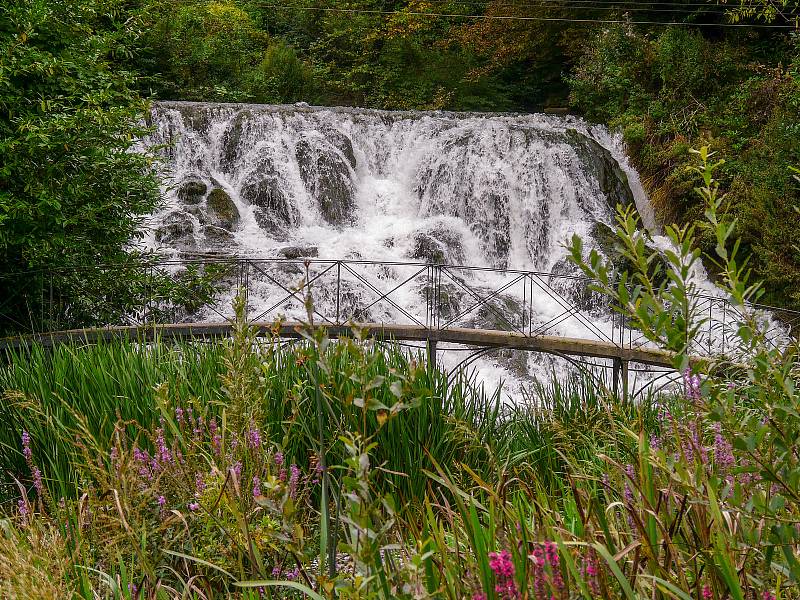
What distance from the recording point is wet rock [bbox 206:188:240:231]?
13750 mm

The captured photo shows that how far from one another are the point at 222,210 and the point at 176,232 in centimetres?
116

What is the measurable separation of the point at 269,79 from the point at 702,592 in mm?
20822

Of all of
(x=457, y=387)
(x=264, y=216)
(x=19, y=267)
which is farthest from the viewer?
(x=264, y=216)

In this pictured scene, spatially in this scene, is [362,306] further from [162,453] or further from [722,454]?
[722,454]

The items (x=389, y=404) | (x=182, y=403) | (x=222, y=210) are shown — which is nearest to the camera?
(x=182, y=403)

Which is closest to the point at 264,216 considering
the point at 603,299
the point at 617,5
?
the point at 603,299

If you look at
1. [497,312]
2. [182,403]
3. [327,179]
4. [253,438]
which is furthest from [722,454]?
[327,179]

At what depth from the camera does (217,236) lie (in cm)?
1320

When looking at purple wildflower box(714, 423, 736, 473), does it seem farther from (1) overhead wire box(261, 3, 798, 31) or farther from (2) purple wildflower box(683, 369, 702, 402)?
(1) overhead wire box(261, 3, 798, 31)

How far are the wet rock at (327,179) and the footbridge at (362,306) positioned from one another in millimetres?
1894

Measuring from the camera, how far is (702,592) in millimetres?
1780

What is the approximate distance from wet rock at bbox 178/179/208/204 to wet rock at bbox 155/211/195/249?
694mm

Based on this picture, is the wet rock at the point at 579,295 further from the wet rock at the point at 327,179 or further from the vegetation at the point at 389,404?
the wet rock at the point at 327,179

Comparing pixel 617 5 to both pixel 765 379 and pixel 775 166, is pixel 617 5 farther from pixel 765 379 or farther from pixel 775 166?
pixel 765 379
